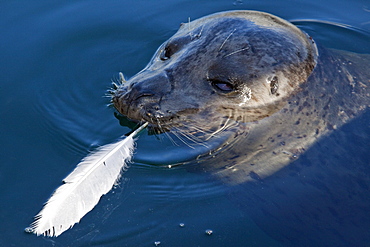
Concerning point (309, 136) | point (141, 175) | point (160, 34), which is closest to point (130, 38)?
point (160, 34)

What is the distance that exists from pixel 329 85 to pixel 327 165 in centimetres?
67

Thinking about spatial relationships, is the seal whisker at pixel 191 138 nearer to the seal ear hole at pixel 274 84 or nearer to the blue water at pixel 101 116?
the blue water at pixel 101 116

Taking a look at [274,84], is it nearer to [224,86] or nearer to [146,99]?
[224,86]

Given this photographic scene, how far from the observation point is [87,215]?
3.28m

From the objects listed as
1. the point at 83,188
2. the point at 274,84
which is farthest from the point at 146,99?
the point at 274,84

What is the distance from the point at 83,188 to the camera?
129 inches

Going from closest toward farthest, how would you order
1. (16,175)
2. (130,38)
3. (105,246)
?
1. (105,246)
2. (16,175)
3. (130,38)

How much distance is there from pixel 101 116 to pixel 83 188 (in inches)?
39.8

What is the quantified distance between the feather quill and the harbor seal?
31 cm

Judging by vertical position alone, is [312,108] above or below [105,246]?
above

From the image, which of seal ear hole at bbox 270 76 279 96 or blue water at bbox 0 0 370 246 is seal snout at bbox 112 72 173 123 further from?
seal ear hole at bbox 270 76 279 96

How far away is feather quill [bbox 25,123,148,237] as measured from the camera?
9.98ft

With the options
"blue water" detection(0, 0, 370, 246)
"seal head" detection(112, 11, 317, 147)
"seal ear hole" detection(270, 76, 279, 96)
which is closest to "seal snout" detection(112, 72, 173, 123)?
"seal head" detection(112, 11, 317, 147)

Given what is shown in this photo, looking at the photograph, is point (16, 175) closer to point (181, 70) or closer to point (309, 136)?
point (181, 70)
